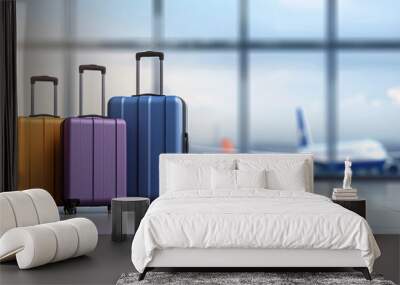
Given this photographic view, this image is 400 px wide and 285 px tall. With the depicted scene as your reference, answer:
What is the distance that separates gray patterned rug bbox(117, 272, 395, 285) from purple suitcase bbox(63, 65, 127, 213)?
3.10m

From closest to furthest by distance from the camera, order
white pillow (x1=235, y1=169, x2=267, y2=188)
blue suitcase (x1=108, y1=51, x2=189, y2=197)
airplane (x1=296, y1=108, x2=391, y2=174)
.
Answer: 1. white pillow (x1=235, y1=169, x2=267, y2=188)
2. blue suitcase (x1=108, y1=51, x2=189, y2=197)
3. airplane (x1=296, y1=108, x2=391, y2=174)

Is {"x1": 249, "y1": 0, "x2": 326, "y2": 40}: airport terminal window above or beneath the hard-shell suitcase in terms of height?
above

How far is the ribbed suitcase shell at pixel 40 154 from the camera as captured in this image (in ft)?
23.6

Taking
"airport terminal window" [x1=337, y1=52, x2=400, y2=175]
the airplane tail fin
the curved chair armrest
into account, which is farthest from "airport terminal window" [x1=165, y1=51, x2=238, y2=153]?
the curved chair armrest

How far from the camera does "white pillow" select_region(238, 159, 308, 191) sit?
18.6 feet

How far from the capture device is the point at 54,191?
24.2 feet

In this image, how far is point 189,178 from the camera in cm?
572

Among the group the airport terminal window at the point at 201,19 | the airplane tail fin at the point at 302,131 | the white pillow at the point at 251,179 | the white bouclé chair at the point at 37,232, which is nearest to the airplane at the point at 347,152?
the airplane tail fin at the point at 302,131

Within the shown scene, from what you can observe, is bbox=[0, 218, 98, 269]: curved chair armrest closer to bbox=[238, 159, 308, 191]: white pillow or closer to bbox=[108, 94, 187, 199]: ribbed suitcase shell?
bbox=[238, 159, 308, 191]: white pillow

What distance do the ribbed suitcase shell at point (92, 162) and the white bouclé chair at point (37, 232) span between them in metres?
2.17

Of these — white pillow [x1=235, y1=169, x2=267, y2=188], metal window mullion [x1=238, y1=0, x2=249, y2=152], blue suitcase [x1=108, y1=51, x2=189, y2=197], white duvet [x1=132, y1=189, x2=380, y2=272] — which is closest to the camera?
white duvet [x1=132, y1=189, x2=380, y2=272]

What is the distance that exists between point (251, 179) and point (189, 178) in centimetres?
53

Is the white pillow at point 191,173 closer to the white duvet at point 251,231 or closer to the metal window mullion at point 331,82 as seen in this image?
the white duvet at point 251,231

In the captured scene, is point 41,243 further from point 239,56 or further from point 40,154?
point 239,56
